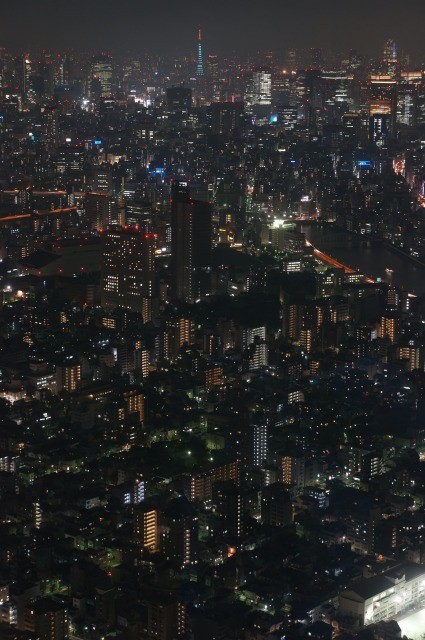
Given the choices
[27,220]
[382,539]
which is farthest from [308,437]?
[27,220]

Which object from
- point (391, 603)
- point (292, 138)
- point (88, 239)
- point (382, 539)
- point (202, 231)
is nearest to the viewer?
point (391, 603)

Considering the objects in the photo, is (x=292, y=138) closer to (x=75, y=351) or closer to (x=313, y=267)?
(x=313, y=267)

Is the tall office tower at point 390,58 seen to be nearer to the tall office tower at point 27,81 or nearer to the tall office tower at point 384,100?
the tall office tower at point 384,100

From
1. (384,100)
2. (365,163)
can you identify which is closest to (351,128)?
(384,100)

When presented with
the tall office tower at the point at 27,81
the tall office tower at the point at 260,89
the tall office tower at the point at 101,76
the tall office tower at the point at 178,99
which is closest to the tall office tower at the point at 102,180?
the tall office tower at the point at 27,81

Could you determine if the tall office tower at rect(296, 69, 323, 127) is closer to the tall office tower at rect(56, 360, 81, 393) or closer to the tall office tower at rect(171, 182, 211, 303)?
the tall office tower at rect(171, 182, 211, 303)

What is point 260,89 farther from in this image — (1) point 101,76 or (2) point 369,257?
(2) point 369,257

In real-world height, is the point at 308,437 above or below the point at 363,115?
below
